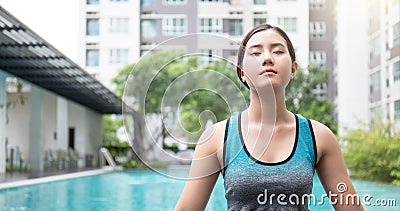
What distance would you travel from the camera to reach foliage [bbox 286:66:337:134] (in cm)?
2341

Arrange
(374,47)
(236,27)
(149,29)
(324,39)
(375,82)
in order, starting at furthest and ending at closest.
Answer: (149,29)
(236,27)
(324,39)
(374,47)
(375,82)

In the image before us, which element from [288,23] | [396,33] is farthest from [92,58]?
[396,33]

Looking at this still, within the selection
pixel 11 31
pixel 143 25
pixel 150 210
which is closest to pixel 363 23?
pixel 143 25

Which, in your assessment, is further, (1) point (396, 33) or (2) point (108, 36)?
(2) point (108, 36)

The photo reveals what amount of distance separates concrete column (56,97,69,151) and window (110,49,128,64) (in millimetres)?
10604

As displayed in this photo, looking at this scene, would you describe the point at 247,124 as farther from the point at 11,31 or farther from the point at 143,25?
the point at 143,25

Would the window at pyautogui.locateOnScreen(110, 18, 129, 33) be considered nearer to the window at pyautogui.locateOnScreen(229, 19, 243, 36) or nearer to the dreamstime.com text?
the window at pyautogui.locateOnScreen(229, 19, 243, 36)

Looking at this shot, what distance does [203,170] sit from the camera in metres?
0.81

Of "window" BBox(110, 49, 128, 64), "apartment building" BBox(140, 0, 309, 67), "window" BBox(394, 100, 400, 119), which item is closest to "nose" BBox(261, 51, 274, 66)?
"window" BBox(394, 100, 400, 119)

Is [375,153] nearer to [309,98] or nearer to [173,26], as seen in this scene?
[309,98]

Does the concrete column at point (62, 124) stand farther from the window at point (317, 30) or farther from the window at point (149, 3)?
the window at point (317, 30)

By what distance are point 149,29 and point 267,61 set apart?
29393 mm

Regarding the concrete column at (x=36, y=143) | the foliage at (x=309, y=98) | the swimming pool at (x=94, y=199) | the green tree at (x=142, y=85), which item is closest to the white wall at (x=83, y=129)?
the concrete column at (x=36, y=143)

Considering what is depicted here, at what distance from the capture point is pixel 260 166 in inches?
30.8
